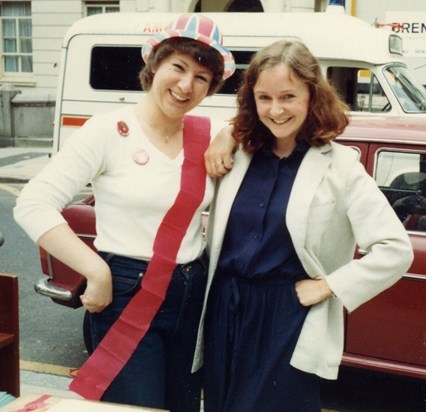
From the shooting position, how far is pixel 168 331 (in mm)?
2182

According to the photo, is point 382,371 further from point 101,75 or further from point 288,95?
point 101,75

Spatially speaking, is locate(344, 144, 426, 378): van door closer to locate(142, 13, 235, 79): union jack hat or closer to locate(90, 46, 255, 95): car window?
locate(142, 13, 235, 79): union jack hat

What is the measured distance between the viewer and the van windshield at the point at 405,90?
842 centimetres

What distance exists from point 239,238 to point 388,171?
1.89 metres

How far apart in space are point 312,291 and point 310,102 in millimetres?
584

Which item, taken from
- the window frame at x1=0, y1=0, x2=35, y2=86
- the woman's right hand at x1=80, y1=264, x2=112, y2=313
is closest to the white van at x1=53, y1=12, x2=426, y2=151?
the woman's right hand at x1=80, y1=264, x2=112, y2=313

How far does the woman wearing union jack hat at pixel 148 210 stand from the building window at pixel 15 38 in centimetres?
1715

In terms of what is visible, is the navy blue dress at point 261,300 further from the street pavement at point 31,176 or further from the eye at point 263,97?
the street pavement at point 31,176

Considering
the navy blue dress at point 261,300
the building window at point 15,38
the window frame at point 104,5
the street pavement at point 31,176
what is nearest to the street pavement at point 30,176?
the street pavement at point 31,176

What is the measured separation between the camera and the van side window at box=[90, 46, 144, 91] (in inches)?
410

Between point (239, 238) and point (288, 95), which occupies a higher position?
point (288, 95)

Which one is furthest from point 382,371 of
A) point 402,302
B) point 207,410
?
point 207,410

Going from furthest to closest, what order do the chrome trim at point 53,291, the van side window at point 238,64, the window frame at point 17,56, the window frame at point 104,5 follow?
the window frame at point 17,56, the window frame at point 104,5, the van side window at point 238,64, the chrome trim at point 53,291

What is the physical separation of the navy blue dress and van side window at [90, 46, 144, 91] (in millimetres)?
8467
